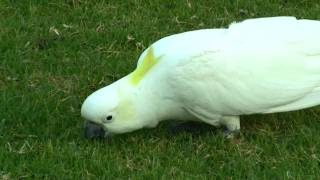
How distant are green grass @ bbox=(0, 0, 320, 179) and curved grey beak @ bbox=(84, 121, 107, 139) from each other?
40mm

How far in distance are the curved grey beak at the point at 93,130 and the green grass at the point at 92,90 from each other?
40mm

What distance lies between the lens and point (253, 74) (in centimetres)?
359

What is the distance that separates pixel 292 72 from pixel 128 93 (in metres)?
0.82

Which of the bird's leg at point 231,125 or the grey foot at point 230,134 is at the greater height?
the bird's leg at point 231,125

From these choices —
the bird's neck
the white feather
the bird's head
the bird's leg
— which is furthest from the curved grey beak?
the bird's leg

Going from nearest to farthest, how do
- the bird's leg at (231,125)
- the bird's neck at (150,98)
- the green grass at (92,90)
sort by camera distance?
the green grass at (92,90), the bird's neck at (150,98), the bird's leg at (231,125)

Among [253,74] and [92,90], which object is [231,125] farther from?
[92,90]

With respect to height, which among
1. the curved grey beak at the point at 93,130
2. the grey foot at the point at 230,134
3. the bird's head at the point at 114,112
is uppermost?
the bird's head at the point at 114,112

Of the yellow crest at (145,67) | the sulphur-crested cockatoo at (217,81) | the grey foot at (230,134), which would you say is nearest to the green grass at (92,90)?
the grey foot at (230,134)

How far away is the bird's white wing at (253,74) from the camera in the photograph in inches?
140

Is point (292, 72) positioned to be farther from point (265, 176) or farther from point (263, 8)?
point (263, 8)

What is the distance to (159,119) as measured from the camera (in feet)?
12.3

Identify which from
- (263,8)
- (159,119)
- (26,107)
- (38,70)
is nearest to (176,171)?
(159,119)

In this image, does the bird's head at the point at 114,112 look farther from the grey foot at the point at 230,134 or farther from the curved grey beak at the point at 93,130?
the grey foot at the point at 230,134
